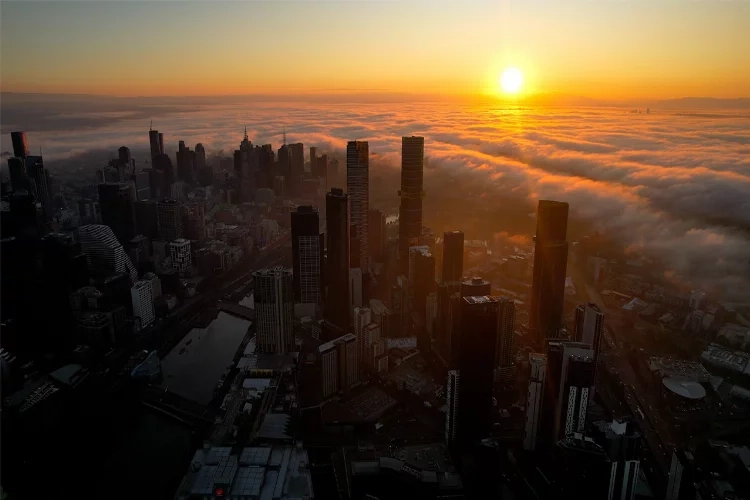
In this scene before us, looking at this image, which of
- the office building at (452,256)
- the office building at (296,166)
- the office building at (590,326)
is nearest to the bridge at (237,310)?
the office building at (452,256)

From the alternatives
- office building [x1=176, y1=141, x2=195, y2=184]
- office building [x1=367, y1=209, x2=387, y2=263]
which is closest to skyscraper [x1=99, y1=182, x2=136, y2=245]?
office building [x1=176, y1=141, x2=195, y2=184]

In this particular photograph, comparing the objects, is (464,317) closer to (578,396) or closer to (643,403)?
(578,396)

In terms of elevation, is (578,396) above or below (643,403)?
above

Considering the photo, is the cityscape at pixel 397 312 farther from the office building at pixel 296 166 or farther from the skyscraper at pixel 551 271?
the office building at pixel 296 166

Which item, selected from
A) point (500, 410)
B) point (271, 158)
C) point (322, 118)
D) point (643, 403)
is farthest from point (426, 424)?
point (271, 158)

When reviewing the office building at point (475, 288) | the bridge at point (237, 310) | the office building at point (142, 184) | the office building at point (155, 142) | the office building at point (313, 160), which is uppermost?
the office building at point (155, 142)

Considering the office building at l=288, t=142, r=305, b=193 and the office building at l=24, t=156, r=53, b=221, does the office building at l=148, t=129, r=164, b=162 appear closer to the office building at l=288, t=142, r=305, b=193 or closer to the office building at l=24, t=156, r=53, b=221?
the office building at l=24, t=156, r=53, b=221
